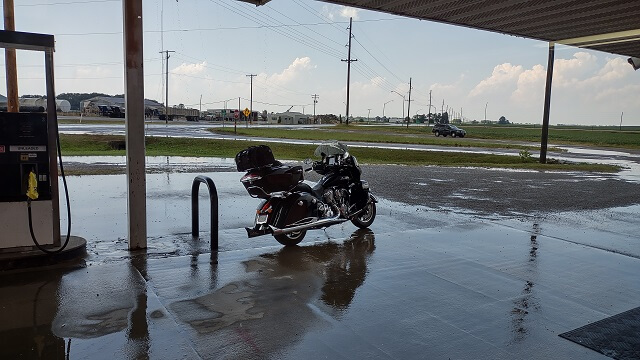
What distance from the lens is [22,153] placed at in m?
5.38

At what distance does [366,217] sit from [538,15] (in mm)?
4872

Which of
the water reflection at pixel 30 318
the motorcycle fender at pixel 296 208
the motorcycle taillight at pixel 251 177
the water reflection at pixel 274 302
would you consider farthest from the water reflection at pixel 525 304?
the water reflection at pixel 30 318

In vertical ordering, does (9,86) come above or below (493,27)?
below

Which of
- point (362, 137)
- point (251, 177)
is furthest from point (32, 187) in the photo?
point (362, 137)

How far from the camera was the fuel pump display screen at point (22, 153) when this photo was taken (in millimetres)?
5291

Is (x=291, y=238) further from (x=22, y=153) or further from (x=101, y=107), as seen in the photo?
(x=101, y=107)

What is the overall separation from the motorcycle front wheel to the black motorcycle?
0.02 metres

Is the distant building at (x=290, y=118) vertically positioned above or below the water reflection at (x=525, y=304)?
above

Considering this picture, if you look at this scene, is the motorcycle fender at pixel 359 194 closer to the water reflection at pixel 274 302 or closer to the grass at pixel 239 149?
the water reflection at pixel 274 302

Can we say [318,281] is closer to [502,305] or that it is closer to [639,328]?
[502,305]

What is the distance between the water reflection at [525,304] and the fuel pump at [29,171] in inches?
173

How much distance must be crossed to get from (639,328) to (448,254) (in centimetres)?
250

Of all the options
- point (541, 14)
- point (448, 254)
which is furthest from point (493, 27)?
point (448, 254)

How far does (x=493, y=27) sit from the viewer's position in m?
9.77
